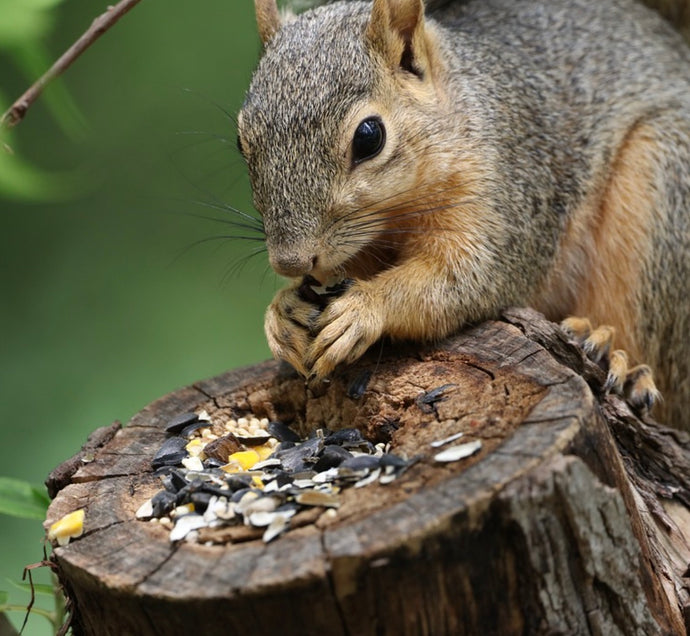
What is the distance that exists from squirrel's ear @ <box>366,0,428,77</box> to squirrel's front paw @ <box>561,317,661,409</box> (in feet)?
2.74

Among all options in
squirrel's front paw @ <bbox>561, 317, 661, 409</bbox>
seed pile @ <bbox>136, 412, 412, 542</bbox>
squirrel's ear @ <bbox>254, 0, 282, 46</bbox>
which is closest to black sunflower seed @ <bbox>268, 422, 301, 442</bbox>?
seed pile @ <bbox>136, 412, 412, 542</bbox>

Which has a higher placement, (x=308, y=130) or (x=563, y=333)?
(x=308, y=130)

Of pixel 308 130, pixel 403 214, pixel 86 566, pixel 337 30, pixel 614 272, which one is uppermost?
pixel 337 30

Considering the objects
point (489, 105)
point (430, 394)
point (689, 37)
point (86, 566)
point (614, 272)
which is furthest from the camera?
point (689, 37)

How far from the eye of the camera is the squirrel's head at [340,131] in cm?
199

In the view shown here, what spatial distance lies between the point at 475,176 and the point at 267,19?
2.58 ft

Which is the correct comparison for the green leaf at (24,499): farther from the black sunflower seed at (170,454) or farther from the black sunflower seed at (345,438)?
the black sunflower seed at (345,438)

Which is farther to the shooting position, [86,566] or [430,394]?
[430,394]

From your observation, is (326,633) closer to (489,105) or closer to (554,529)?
(554,529)

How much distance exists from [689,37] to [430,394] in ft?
6.94

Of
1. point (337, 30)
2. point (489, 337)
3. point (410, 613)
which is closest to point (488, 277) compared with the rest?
point (489, 337)

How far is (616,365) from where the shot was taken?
235cm

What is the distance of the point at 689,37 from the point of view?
3195 mm

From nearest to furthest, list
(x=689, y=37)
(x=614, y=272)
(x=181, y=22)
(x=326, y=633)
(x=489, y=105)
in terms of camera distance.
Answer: (x=326, y=633)
(x=489, y=105)
(x=614, y=272)
(x=689, y=37)
(x=181, y=22)
